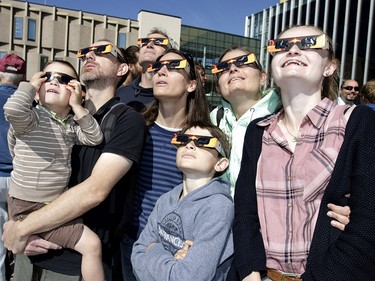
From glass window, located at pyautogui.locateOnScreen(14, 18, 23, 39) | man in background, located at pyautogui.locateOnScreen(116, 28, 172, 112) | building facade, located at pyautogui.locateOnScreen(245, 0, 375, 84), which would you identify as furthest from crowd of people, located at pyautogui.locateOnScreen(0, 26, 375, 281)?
glass window, located at pyautogui.locateOnScreen(14, 18, 23, 39)

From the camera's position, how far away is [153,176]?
2.83 metres

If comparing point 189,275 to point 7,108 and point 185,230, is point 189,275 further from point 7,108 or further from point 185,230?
point 7,108

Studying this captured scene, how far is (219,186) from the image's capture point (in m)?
2.36

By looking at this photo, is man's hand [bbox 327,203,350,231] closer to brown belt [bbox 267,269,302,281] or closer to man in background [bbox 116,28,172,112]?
brown belt [bbox 267,269,302,281]

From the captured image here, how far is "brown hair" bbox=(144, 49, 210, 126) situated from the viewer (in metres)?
3.09

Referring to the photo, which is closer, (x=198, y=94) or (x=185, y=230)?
(x=185, y=230)

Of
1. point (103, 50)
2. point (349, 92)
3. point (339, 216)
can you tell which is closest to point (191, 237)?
point (339, 216)

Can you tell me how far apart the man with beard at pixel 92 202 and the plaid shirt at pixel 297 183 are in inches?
38.8

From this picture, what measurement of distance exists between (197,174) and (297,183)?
2.46 feet

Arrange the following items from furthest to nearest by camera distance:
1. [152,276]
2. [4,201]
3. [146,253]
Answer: [4,201] < [146,253] < [152,276]

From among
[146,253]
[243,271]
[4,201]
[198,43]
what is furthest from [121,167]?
[198,43]

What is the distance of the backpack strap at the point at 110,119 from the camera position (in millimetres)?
2645

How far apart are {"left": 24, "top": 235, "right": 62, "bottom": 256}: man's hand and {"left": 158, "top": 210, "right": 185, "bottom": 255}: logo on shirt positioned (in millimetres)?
798

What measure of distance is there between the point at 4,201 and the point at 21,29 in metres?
34.3
